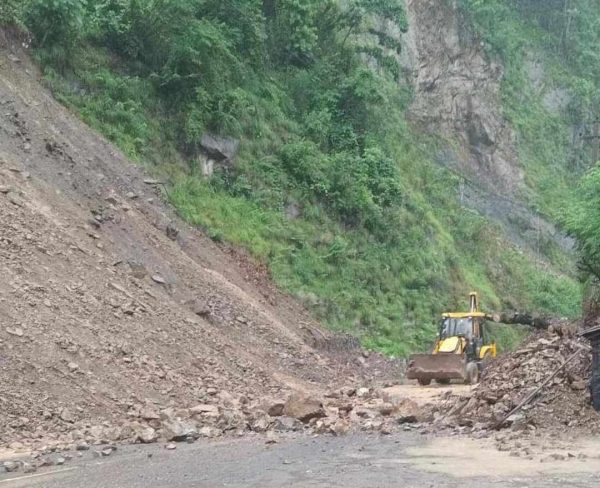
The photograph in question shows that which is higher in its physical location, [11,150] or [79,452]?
[11,150]

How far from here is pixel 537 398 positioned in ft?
35.5

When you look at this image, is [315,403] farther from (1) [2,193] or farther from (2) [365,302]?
(2) [365,302]

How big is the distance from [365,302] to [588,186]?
21.7 ft

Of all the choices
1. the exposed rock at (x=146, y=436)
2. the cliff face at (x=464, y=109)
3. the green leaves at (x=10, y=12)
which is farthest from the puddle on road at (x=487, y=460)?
the cliff face at (x=464, y=109)

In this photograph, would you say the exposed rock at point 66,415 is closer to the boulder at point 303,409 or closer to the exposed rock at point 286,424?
the exposed rock at point 286,424

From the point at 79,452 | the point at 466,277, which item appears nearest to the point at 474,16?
the point at 466,277

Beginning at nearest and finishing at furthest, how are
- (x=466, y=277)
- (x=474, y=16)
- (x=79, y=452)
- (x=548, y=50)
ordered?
(x=79, y=452), (x=466, y=277), (x=474, y=16), (x=548, y=50)

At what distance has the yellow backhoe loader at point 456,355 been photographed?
727 inches

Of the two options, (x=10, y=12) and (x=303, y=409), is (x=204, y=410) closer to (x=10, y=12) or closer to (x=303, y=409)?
(x=303, y=409)

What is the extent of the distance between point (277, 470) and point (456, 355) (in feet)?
35.5

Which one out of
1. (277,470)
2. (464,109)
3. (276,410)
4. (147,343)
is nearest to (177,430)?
(276,410)

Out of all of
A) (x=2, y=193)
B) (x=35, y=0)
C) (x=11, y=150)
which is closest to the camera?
(x=2, y=193)

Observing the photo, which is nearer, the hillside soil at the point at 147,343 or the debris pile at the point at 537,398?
the debris pile at the point at 537,398

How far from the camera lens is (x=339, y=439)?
34.1ft
